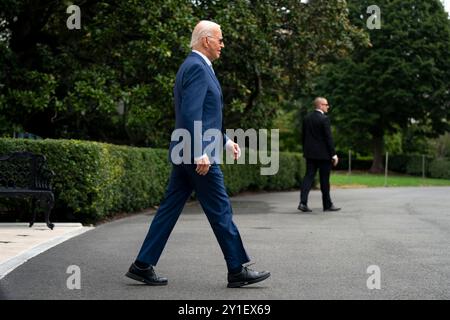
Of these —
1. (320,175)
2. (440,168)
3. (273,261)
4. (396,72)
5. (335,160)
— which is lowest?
(440,168)

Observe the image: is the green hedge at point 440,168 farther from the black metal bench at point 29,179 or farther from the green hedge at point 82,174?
the black metal bench at point 29,179

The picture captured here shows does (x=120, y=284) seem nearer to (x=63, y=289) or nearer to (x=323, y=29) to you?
(x=63, y=289)

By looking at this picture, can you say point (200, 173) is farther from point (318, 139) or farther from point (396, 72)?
point (396, 72)

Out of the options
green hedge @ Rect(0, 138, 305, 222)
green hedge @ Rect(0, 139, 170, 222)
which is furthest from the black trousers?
green hedge @ Rect(0, 139, 170, 222)

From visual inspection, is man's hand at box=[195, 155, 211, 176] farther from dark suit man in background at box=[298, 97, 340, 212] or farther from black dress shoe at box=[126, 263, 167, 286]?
dark suit man in background at box=[298, 97, 340, 212]

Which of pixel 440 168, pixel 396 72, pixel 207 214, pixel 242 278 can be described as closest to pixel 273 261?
pixel 242 278

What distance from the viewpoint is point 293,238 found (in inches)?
396

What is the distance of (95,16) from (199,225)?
7715 mm

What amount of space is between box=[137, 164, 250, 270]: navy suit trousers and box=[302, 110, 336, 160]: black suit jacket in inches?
333

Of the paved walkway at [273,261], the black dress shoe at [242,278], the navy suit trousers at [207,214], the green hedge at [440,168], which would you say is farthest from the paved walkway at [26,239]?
the green hedge at [440,168]

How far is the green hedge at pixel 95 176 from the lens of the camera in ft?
38.3

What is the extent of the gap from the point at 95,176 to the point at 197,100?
604 centimetres

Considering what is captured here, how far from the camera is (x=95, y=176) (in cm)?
1188

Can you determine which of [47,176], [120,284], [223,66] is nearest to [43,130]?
[223,66]
